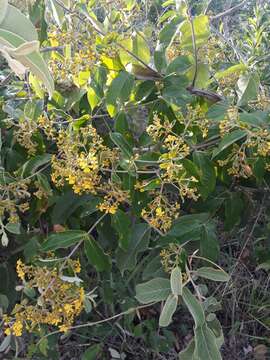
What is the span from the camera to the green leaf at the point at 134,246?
119 cm

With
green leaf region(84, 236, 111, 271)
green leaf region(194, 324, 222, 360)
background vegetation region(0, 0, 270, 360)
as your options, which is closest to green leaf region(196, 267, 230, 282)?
background vegetation region(0, 0, 270, 360)

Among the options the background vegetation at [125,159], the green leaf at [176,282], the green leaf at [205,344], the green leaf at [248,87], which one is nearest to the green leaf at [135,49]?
the background vegetation at [125,159]

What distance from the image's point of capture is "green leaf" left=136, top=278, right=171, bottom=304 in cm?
107

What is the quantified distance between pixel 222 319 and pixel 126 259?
84 centimetres

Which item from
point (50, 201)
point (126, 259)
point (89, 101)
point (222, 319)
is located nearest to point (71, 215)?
point (50, 201)

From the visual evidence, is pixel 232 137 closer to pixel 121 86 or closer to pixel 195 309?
pixel 121 86

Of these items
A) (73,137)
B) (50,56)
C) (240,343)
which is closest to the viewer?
(73,137)

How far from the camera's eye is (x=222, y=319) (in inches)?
74.4

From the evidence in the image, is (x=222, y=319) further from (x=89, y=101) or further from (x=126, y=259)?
(x=89, y=101)

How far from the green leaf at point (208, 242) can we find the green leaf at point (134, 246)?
0.13m

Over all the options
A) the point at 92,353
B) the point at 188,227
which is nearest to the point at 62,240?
the point at 188,227

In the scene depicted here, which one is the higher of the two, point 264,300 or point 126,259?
point 126,259

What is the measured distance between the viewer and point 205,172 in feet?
3.64

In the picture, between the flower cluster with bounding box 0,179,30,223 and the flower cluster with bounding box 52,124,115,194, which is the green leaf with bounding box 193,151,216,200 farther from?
the flower cluster with bounding box 0,179,30,223
